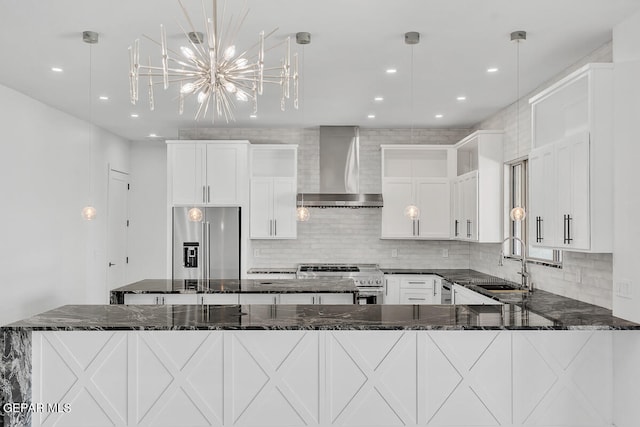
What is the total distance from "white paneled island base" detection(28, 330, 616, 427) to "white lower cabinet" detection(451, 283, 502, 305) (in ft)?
4.75

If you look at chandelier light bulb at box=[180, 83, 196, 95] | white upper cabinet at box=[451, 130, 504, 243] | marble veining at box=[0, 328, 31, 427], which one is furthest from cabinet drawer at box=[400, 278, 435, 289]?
marble veining at box=[0, 328, 31, 427]

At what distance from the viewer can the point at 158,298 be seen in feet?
15.0

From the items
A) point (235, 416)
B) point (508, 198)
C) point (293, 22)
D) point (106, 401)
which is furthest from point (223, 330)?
point (508, 198)

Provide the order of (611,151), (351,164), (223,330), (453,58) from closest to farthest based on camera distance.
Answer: (223,330) → (611,151) → (453,58) → (351,164)

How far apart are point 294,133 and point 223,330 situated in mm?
4707

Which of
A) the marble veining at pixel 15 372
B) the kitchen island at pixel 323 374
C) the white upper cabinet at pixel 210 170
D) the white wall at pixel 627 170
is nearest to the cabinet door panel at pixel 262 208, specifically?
the white upper cabinet at pixel 210 170

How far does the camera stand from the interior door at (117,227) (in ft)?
24.5

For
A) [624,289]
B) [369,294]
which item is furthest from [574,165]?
[369,294]

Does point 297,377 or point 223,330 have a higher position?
point 223,330

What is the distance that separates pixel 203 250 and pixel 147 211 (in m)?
2.18

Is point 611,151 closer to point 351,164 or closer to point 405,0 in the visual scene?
point 405,0

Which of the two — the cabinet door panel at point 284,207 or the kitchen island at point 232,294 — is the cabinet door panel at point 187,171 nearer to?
the cabinet door panel at point 284,207

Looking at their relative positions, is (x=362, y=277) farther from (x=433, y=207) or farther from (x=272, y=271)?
(x=433, y=207)

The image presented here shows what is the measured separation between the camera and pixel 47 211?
5727 millimetres
